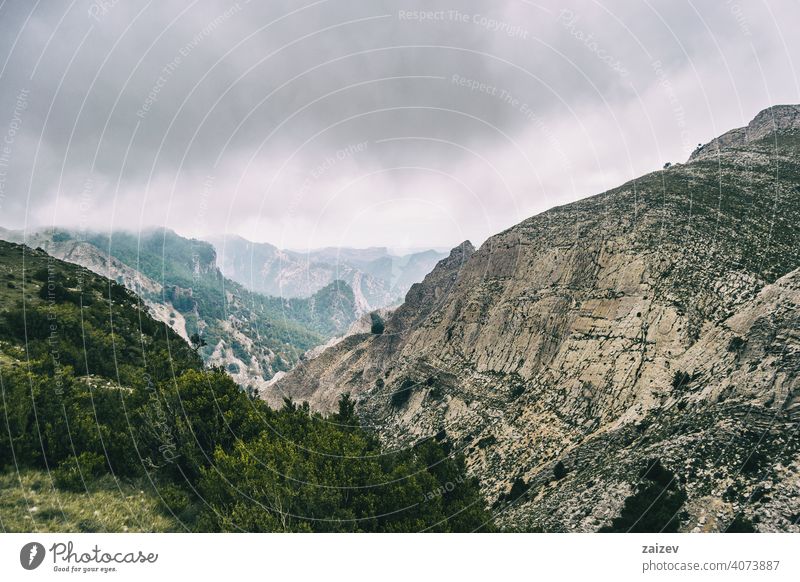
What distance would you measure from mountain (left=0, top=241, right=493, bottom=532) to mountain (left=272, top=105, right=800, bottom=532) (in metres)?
12.2

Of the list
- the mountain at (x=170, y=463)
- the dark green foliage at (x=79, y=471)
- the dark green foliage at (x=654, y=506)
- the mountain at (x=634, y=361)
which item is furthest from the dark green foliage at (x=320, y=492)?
→ the dark green foliage at (x=654, y=506)

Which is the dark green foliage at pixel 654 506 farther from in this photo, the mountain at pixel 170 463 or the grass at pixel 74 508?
the grass at pixel 74 508

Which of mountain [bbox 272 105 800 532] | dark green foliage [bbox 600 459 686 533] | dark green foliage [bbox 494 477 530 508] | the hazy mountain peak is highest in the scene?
the hazy mountain peak

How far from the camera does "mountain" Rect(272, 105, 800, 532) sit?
2853 cm

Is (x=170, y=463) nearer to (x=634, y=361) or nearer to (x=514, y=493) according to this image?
(x=514, y=493)

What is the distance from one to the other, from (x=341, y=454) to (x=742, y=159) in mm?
79174

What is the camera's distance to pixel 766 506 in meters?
24.1

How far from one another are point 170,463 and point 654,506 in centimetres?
3266

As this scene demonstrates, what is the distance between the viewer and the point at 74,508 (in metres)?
17.5

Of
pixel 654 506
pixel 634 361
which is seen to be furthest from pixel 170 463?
pixel 634 361

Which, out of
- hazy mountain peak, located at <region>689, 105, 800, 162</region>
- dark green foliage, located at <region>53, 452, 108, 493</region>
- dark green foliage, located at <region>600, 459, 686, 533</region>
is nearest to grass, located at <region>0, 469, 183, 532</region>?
dark green foliage, located at <region>53, 452, 108, 493</region>

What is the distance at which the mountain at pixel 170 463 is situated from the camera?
19000 mm

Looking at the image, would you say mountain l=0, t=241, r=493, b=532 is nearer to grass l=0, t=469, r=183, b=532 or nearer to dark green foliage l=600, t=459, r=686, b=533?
grass l=0, t=469, r=183, b=532

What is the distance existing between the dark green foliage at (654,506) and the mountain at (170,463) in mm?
10158
